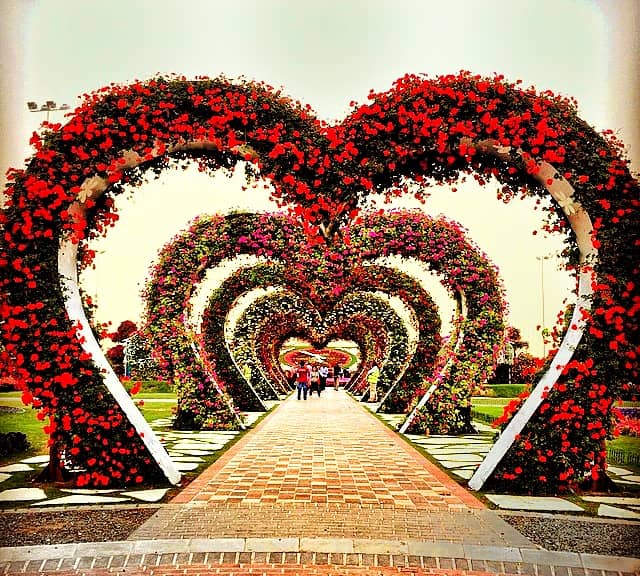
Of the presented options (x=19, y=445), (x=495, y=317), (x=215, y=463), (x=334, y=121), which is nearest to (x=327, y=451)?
(x=215, y=463)

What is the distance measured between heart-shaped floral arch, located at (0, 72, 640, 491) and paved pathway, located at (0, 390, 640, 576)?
1.08 metres

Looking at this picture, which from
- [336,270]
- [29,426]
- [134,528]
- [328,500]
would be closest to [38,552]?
[134,528]

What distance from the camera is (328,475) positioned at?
27.2ft

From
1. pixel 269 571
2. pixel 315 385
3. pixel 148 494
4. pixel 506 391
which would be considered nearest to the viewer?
pixel 269 571

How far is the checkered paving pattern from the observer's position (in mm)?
6797

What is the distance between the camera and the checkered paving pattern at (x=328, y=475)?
6.80 m

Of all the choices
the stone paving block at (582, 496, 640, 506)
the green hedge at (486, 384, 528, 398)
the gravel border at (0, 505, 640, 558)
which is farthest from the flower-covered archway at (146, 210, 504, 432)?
the green hedge at (486, 384, 528, 398)

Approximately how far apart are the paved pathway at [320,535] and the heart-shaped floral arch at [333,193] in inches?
42.6

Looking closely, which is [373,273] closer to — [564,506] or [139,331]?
[139,331]

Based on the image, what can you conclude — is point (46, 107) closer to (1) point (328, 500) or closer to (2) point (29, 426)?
(1) point (328, 500)

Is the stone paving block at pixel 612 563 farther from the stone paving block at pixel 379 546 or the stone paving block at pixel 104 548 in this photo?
the stone paving block at pixel 104 548

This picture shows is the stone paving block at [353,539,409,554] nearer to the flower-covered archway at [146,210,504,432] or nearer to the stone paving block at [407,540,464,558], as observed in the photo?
the stone paving block at [407,540,464,558]

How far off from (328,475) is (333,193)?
11.5ft

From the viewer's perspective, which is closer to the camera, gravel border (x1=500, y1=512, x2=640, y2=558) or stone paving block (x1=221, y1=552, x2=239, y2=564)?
stone paving block (x1=221, y1=552, x2=239, y2=564)
